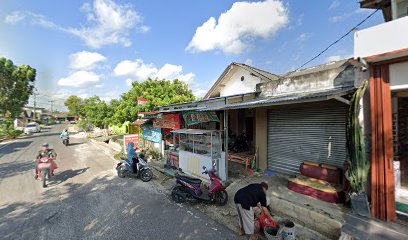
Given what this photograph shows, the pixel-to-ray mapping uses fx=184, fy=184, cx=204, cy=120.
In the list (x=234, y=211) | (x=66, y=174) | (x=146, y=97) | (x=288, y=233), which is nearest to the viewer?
(x=288, y=233)

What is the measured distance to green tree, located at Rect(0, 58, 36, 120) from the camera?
817 inches

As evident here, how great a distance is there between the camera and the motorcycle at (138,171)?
7781mm

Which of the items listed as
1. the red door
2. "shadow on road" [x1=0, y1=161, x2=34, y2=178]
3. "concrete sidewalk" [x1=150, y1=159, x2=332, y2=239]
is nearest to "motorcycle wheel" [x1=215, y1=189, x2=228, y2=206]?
"concrete sidewalk" [x1=150, y1=159, x2=332, y2=239]

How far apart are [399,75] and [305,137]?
3.24 metres

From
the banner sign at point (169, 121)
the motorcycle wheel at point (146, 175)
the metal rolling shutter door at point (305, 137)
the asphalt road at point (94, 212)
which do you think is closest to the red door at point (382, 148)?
the metal rolling shutter door at point (305, 137)

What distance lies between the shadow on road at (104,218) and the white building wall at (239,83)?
941 cm

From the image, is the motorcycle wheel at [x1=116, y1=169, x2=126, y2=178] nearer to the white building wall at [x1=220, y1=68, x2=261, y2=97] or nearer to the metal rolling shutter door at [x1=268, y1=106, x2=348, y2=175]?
the metal rolling shutter door at [x1=268, y1=106, x2=348, y2=175]

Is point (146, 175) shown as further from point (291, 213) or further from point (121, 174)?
point (291, 213)

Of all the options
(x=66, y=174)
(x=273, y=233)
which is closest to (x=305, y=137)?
(x=273, y=233)

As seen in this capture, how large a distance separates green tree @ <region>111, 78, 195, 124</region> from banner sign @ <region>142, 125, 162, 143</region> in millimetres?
4412

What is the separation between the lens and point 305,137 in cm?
661

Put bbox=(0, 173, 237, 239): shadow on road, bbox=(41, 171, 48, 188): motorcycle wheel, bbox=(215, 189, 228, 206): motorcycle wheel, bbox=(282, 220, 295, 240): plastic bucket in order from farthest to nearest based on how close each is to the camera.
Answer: bbox=(41, 171, 48, 188): motorcycle wheel → bbox=(215, 189, 228, 206): motorcycle wheel → bbox=(0, 173, 237, 239): shadow on road → bbox=(282, 220, 295, 240): plastic bucket

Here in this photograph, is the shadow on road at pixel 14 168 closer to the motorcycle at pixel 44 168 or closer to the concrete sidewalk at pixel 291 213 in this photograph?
the motorcycle at pixel 44 168

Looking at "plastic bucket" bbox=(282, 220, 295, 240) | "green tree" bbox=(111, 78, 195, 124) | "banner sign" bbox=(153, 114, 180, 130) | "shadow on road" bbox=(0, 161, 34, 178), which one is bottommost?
"shadow on road" bbox=(0, 161, 34, 178)
